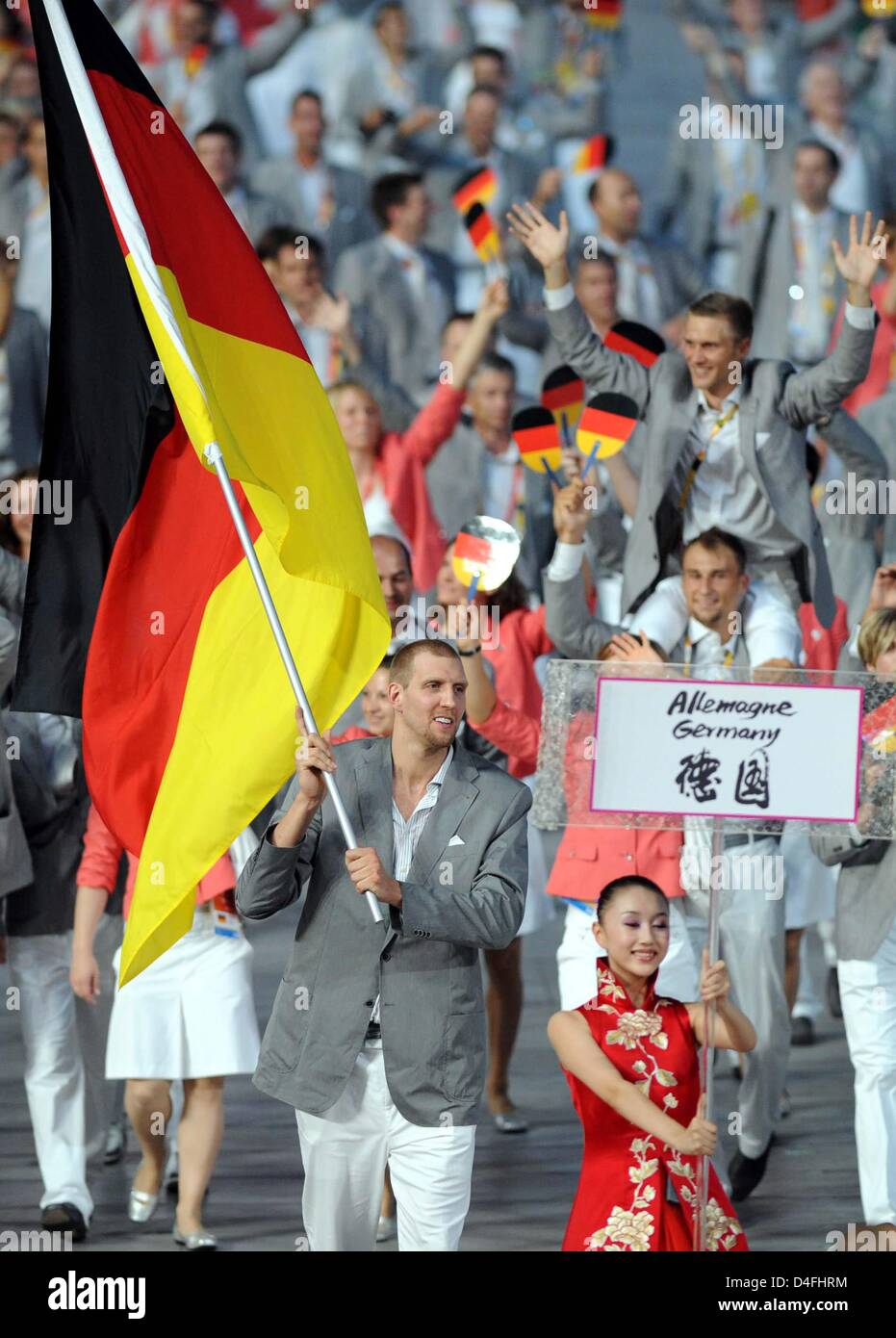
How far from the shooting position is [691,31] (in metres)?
17.2

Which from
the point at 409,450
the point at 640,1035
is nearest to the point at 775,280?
the point at 409,450

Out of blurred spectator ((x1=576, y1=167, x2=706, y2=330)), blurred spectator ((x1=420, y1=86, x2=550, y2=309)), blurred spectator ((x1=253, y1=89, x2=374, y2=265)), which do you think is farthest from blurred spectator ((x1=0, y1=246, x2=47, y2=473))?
blurred spectator ((x1=576, y1=167, x2=706, y2=330))

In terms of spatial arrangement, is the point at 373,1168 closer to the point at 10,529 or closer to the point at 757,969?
the point at 757,969

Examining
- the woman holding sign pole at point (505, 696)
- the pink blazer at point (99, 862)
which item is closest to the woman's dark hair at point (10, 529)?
the pink blazer at point (99, 862)

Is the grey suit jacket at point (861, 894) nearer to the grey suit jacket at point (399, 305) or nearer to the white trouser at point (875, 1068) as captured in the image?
the white trouser at point (875, 1068)

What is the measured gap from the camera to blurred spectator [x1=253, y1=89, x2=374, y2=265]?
14.8 m

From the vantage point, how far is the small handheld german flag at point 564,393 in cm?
905

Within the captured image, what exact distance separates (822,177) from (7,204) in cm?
497

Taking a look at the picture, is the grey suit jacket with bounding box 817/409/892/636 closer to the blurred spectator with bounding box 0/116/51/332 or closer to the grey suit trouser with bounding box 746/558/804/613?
the grey suit trouser with bounding box 746/558/804/613

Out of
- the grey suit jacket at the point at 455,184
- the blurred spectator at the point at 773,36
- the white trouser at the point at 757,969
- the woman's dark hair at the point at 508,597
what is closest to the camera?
the white trouser at the point at 757,969

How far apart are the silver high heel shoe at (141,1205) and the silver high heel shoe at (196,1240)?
14.3 inches

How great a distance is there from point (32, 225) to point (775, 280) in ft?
14.9

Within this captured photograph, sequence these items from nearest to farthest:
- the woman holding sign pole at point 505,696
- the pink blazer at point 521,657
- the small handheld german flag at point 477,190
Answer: the woman holding sign pole at point 505,696 → the pink blazer at point 521,657 → the small handheld german flag at point 477,190
